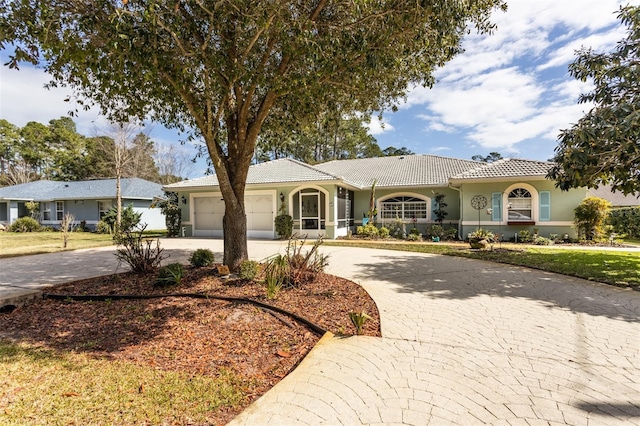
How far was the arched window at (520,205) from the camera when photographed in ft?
50.7

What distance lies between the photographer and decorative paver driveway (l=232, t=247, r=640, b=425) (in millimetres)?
2633

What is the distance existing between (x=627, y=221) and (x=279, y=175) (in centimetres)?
2074

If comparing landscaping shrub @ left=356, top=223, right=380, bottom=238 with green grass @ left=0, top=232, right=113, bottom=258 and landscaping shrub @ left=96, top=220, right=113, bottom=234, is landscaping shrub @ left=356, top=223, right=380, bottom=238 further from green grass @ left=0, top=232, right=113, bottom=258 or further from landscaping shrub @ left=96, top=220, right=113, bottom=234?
landscaping shrub @ left=96, top=220, right=113, bottom=234

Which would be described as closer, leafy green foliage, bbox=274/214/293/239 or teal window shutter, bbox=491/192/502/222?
teal window shutter, bbox=491/192/502/222

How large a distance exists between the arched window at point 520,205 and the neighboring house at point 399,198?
42 millimetres

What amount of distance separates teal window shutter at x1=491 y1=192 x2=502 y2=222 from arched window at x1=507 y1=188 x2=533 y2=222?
17.8 inches

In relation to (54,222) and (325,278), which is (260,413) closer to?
(325,278)

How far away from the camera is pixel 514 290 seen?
6.64 meters

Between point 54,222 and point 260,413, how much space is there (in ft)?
111

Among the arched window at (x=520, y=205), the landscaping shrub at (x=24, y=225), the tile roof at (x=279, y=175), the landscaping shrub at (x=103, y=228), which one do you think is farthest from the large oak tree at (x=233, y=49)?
the landscaping shrub at (x=24, y=225)

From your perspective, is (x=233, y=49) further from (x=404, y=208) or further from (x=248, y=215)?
(x=404, y=208)

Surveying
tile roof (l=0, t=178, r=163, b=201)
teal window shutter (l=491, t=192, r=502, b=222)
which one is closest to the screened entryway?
teal window shutter (l=491, t=192, r=502, b=222)

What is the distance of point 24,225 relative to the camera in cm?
2508

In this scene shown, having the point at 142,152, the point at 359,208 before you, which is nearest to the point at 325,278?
the point at 359,208
